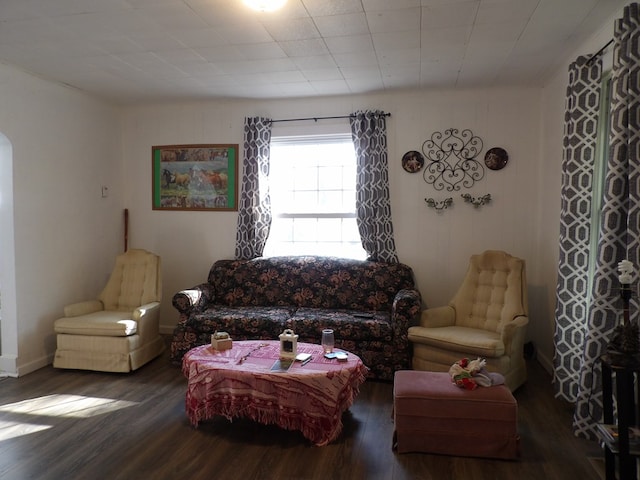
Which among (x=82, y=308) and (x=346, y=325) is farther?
(x=82, y=308)

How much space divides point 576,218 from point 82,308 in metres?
4.13

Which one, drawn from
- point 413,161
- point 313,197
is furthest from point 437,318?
point 313,197

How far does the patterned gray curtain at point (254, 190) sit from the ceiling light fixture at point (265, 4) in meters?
2.07

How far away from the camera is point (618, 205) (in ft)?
7.70

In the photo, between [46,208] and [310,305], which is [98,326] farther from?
[310,305]

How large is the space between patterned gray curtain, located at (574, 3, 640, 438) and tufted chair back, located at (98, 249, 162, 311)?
359cm

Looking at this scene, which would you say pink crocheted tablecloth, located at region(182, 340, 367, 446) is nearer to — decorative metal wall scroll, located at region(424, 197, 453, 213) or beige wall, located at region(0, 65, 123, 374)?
beige wall, located at region(0, 65, 123, 374)

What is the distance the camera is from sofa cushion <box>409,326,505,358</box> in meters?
3.11

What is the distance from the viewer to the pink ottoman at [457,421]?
2383mm

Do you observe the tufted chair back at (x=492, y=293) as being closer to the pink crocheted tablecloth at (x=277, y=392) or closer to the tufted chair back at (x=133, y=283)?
the pink crocheted tablecloth at (x=277, y=392)

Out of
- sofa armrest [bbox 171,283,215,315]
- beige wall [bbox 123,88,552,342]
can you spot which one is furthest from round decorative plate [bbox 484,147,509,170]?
sofa armrest [bbox 171,283,215,315]

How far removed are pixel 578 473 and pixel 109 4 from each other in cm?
369

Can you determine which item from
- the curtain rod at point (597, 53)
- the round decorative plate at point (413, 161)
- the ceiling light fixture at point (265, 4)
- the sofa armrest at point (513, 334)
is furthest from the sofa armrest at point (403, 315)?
the ceiling light fixture at point (265, 4)

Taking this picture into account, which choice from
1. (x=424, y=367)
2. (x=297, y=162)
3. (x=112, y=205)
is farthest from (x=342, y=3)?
(x=112, y=205)
